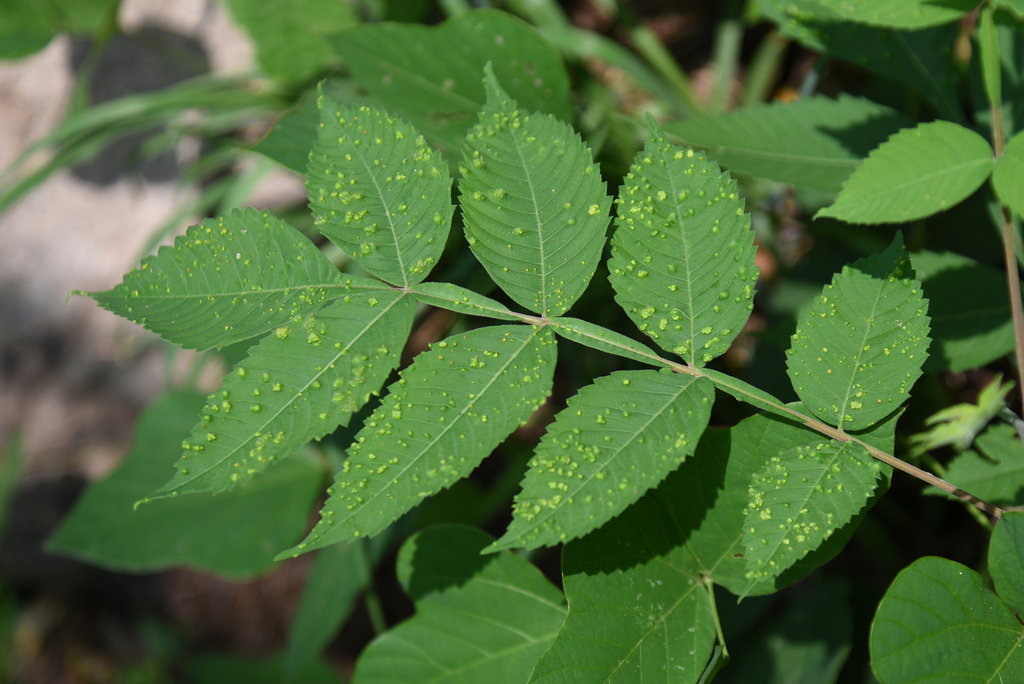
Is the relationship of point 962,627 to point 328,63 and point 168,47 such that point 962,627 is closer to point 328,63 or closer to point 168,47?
point 328,63

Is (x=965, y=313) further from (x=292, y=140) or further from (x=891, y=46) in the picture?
(x=292, y=140)

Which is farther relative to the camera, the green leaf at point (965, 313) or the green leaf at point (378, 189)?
the green leaf at point (965, 313)

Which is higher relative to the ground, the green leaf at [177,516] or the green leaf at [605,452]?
the green leaf at [605,452]

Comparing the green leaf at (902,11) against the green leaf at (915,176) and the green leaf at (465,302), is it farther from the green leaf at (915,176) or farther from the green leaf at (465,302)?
the green leaf at (465,302)

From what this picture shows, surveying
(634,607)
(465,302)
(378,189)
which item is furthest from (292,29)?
(634,607)

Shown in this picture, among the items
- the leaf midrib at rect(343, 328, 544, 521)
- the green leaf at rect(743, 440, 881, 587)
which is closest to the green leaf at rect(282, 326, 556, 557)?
the leaf midrib at rect(343, 328, 544, 521)

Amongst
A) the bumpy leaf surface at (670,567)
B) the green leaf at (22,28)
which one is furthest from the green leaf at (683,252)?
the green leaf at (22,28)
